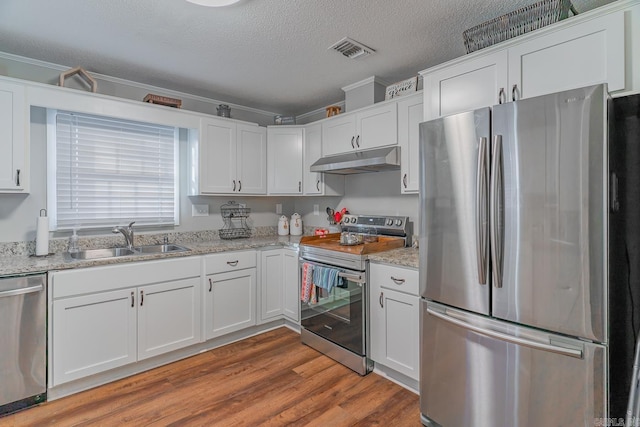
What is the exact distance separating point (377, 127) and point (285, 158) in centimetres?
A: 120

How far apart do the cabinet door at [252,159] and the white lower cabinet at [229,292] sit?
0.78 meters

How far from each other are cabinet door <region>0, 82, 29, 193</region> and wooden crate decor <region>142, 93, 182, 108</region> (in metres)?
0.86

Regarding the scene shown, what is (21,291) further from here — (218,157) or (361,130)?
(361,130)

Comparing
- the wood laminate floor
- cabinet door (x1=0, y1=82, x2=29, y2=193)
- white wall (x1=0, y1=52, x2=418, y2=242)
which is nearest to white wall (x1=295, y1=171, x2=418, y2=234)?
white wall (x1=0, y1=52, x2=418, y2=242)

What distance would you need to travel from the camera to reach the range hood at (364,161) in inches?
101

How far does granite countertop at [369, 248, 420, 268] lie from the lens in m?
2.14

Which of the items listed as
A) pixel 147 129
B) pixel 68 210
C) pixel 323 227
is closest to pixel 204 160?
pixel 147 129

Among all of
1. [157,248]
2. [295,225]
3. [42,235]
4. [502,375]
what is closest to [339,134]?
[295,225]

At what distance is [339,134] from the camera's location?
10.3ft

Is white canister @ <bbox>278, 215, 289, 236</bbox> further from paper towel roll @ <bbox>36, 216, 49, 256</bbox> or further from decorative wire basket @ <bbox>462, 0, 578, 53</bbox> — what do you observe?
decorative wire basket @ <bbox>462, 0, 578, 53</bbox>

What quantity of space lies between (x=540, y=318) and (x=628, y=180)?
799mm

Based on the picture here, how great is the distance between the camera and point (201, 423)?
1.88 m

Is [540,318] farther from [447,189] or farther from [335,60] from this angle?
[335,60]

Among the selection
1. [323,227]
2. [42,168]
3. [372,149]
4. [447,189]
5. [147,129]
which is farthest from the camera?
[323,227]
